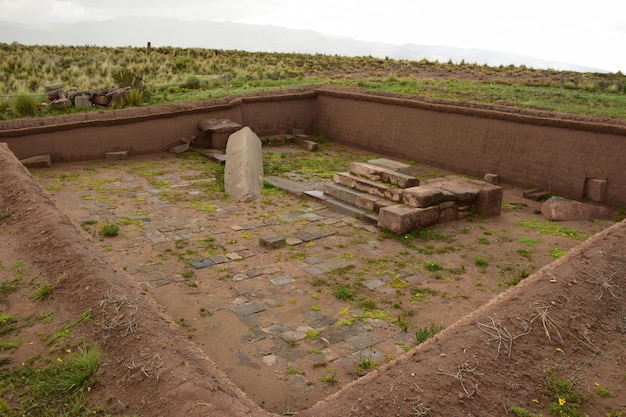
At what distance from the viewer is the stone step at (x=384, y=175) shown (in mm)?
11164

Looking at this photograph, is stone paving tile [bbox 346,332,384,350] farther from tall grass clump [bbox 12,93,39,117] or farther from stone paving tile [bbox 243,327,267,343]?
tall grass clump [bbox 12,93,39,117]

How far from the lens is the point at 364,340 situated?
21.7ft

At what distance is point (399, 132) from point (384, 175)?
4.62 meters

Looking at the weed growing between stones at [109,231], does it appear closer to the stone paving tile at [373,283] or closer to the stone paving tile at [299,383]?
the stone paving tile at [373,283]

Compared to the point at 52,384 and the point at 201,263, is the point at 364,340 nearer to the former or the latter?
the point at 201,263

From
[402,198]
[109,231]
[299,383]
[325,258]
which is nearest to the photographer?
[299,383]

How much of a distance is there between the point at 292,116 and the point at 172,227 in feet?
29.3

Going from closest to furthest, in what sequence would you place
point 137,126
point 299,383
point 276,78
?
point 299,383, point 137,126, point 276,78

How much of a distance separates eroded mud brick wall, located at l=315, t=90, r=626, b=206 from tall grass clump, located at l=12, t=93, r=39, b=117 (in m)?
8.87

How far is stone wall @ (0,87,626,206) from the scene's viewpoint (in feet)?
39.8

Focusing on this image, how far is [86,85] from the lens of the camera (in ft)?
68.5

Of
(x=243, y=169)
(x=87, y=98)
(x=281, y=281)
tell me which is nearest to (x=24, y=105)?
(x=87, y=98)

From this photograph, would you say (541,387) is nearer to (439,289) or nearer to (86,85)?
(439,289)

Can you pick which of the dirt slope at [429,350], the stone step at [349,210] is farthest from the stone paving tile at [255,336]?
the stone step at [349,210]
